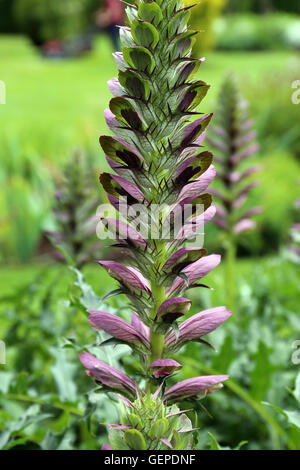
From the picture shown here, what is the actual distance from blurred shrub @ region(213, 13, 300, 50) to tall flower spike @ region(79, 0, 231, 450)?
22.0 meters

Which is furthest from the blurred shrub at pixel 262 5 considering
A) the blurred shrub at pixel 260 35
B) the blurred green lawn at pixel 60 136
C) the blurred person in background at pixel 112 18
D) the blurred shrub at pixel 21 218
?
the blurred shrub at pixel 21 218

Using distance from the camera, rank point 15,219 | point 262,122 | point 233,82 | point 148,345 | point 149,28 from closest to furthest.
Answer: point 149,28, point 148,345, point 233,82, point 15,219, point 262,122

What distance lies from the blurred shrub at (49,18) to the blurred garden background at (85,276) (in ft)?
9.85

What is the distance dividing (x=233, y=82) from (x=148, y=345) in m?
1.74

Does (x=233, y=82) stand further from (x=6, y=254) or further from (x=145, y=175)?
(x=6, y=254)

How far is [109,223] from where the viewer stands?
785mm

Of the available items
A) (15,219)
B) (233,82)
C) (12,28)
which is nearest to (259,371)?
(233,82)

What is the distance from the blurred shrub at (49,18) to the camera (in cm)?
1888

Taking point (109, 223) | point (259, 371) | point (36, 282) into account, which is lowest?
point (259, 371)

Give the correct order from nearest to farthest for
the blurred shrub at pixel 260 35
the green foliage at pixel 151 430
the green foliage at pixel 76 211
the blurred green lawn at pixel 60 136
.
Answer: the green foliage at pixel 151 430
the green foliage at pixel 76 211
the blurred green lawn at pixel 60 136
the blurred shrub at pixel 260 35

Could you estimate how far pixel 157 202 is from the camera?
784mm

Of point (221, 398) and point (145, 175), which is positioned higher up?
point (145, 175)

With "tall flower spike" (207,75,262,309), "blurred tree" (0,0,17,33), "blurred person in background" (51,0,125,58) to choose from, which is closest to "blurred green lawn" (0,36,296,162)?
"tall flower spike" (207,75,262,309)

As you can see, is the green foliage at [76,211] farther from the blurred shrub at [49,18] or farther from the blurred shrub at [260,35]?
the blurred shrub at [260,35]
